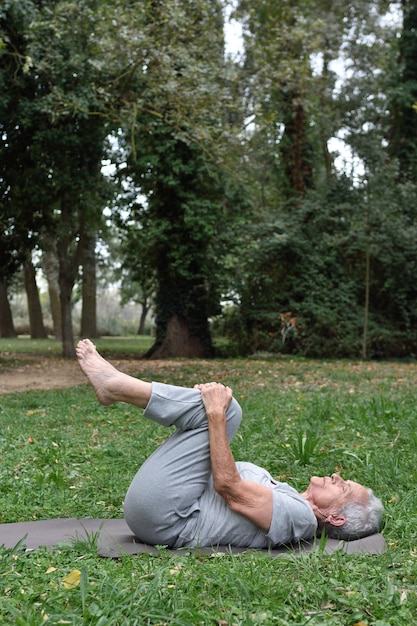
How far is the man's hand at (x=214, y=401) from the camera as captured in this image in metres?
3.41

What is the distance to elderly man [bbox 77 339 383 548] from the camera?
342 cm

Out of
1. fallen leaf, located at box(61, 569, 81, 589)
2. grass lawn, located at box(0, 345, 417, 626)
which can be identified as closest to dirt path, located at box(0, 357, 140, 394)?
grass lawn, located at box(0, 345, 417, 626)

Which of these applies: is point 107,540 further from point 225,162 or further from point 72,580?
point 225,162

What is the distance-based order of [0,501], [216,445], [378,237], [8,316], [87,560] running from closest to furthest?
[87,560], [216,445], [0,501], [378,237], [8,316]

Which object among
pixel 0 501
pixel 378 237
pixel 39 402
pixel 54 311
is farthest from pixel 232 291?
pixel 0 501

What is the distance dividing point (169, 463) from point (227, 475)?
32 cm

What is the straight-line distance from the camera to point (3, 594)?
2.77m

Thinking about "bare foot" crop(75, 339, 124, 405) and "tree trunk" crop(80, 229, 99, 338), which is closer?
"bare foot" crop(75, 339, 124, 405)

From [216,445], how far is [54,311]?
2641 cm

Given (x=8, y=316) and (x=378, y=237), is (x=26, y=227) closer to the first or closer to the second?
(x=378, y=237)

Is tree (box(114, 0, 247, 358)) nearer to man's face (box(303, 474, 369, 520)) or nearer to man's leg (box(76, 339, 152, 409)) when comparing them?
man's leg (box(76, 339, 152, 409))

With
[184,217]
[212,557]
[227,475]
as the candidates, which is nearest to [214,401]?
[227,475]

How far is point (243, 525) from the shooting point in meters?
3.55

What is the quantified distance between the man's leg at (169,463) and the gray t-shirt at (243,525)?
0.11ft
